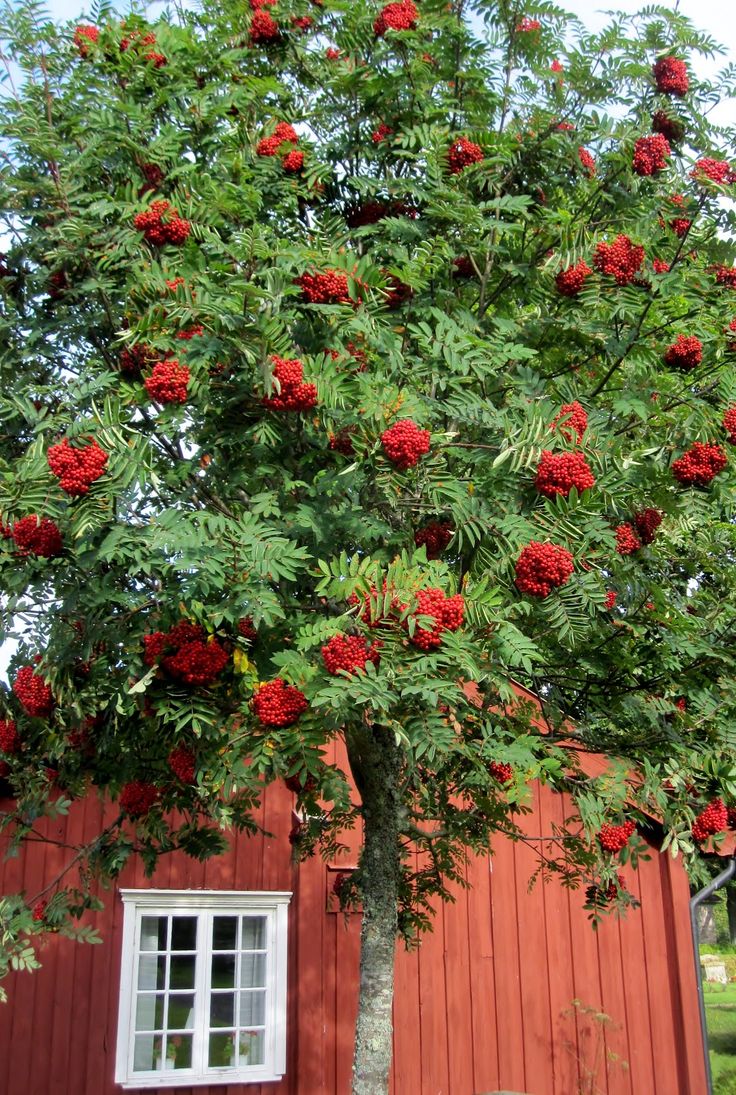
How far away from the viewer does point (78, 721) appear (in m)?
5.24

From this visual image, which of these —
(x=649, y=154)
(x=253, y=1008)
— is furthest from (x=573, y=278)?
(x=253, y=1008)

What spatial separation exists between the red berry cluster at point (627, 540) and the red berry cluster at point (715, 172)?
180 centimetres

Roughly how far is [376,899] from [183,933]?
10.6ft

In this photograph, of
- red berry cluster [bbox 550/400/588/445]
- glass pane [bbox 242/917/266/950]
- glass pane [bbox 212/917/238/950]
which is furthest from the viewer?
glass pane [bbox 242/917/266/950]

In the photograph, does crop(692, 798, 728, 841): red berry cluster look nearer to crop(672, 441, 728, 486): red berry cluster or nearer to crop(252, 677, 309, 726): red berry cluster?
crop(672, 441, 728, 486): red berry cluster

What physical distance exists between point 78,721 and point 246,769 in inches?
46.7

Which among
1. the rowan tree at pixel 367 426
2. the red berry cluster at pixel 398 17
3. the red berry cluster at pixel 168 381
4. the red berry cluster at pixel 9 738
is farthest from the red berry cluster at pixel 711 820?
the red berry cluster at pixel 398 17

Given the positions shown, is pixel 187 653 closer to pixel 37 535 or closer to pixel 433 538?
pixel 37 535

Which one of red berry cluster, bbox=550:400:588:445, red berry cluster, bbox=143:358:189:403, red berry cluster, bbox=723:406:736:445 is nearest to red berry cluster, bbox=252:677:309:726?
red berry cluster, bbox=143:358:189:403

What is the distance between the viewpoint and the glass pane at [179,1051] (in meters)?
7.96

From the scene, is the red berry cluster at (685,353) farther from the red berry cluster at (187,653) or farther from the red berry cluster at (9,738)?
the red berry cluster at (9,738)

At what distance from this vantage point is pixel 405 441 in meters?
4.29

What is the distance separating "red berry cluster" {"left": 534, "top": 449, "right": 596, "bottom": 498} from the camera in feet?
14.2

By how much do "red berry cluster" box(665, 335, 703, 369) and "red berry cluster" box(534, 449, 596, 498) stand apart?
1.12m
